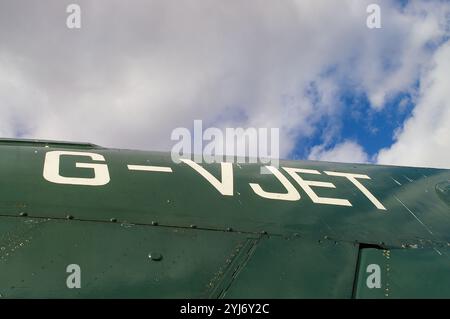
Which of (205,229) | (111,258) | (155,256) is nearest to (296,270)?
(205,229)

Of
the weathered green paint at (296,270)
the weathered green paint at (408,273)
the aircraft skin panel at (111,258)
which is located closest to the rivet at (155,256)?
the aircraft skin panel at (111,258)

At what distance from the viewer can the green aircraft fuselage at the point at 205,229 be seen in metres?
5.32

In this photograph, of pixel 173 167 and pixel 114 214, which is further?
pixel 173 167

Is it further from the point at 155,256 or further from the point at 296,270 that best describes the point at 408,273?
the point at 155,256

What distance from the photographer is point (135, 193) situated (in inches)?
249

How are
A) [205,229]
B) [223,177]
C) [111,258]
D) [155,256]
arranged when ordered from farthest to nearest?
[223,177] → [205,229] → [155,256] → [111,258]

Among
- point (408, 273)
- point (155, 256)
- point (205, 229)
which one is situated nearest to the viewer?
point (155, 256)

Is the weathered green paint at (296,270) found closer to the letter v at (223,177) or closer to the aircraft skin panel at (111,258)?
→ the aircraft skin panel at (111,258)

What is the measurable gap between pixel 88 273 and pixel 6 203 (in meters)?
1.40

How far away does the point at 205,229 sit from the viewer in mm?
6012

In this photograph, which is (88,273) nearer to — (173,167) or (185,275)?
(185,275)
